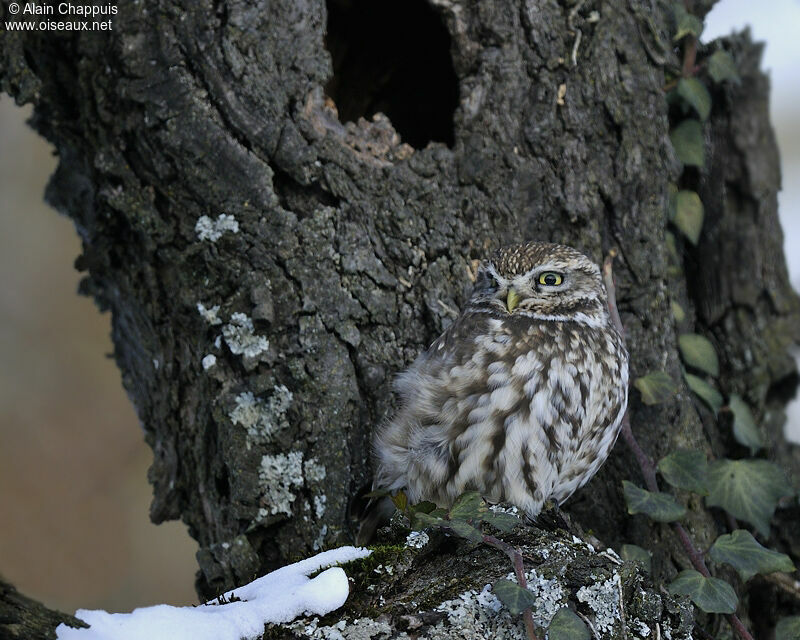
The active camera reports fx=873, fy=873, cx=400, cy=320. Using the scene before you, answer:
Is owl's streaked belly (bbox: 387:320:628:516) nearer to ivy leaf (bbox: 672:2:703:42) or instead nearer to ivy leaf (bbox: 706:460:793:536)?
ivy leaf (bbox: 706:460:793:536)

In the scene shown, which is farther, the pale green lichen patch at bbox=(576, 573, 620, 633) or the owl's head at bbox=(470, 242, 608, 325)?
the owl's head at bbox=(470, 242, 608, 325)

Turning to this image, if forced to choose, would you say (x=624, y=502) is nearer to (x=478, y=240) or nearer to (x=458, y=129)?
(x=478, y=240)

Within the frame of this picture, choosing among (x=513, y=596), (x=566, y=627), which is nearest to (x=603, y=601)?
(x=566, y=627)

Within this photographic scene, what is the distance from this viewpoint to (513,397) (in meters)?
2.49

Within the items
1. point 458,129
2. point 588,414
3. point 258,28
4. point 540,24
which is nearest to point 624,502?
point 588,414

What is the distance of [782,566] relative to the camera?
2.49m

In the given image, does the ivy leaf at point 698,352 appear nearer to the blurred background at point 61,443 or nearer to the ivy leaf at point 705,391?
the ivy leaf at point 705,391

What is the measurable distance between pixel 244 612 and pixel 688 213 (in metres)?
2.22

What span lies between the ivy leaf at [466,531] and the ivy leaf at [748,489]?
1.20 metres

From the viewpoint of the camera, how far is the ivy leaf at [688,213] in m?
3.21

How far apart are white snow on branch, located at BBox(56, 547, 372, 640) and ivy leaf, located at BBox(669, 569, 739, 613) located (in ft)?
3.27

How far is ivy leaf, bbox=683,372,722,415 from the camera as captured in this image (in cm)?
307

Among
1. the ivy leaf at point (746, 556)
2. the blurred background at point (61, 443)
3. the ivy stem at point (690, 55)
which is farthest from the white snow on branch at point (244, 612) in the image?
the blurred background at point (61, 443)

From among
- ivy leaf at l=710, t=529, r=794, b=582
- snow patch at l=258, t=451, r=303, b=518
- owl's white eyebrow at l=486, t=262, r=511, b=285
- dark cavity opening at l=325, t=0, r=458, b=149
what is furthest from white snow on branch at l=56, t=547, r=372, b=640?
dark cavity opening at l=325, t=0, r=458, b=149
